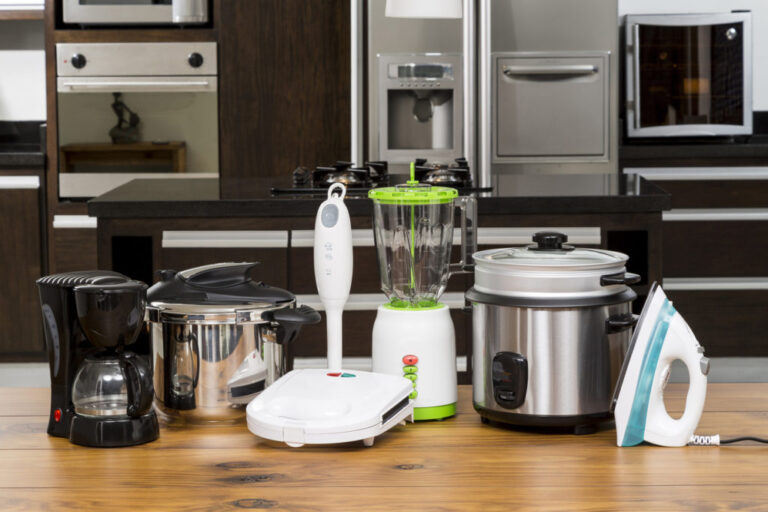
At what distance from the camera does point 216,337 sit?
1304 mm

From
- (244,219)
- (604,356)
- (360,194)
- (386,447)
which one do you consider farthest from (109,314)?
(360,194)

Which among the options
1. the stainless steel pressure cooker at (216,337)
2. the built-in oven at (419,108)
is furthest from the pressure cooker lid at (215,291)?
the built-in oven at (419,108)

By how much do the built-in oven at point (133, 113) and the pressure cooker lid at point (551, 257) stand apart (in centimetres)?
331

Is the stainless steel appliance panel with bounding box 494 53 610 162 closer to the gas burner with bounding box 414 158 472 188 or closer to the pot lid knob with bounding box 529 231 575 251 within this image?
the gas burner with bounding box 414 158 472 188

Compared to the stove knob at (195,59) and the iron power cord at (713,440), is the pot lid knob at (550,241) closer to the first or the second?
the iron power cord at (713,440)

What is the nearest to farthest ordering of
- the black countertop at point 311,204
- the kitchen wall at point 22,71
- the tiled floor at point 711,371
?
the black countertop at point 311,204 < the tiled floor at point 711,371 < the kitchen wall at point 22,71

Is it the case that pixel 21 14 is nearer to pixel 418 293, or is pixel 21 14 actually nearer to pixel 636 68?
pixel 636 68

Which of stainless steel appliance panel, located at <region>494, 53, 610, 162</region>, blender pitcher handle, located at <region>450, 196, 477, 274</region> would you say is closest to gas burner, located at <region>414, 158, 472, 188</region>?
stainless steel appliance panel, located at <region>494, 53, 610, 162</region>

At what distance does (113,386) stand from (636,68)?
12.6 ft

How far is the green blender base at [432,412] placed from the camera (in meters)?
1.36

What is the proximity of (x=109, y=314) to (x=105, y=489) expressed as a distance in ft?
0.69

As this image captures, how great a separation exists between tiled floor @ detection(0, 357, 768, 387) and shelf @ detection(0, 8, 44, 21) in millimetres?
1541

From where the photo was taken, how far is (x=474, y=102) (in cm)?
432

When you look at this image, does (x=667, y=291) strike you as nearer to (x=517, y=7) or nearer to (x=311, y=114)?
(x=517, y=7)
